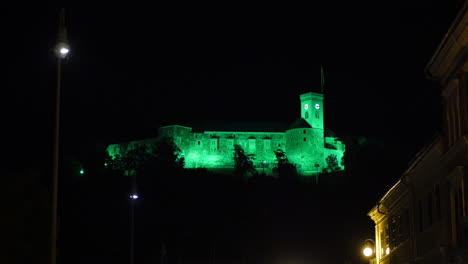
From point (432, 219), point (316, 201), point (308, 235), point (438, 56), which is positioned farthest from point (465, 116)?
point (316, 201)

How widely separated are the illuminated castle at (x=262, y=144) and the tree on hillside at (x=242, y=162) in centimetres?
186

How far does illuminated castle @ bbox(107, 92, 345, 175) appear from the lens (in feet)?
614

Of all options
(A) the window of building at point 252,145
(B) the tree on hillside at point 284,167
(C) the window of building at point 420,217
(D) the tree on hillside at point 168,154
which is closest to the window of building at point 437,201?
(C) the window of building at point 420,217

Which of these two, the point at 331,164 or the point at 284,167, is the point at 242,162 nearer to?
the point at 284,167

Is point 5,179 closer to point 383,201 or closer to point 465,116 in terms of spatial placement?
point 383,201

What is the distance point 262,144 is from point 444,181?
168 meters

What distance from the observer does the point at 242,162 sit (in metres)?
183

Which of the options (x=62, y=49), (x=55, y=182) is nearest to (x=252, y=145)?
(x=62, y=49)

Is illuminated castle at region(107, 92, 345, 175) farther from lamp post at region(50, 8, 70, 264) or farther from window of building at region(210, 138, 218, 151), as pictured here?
lamp post at region(50, 8, 70, 264)

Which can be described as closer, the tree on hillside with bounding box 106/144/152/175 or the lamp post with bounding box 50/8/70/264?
the lamp post with bounding box 50/8/70/264

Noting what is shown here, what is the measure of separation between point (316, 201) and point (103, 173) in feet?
142

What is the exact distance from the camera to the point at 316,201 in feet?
531

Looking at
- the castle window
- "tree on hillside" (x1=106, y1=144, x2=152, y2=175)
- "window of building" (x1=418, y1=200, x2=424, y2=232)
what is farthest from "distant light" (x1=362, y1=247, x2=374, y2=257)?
the castle window

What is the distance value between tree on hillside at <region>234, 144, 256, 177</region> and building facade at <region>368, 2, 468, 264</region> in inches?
5735
